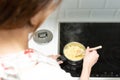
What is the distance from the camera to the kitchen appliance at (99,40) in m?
1.21

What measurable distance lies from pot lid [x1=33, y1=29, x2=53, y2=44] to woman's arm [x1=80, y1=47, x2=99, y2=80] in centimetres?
19

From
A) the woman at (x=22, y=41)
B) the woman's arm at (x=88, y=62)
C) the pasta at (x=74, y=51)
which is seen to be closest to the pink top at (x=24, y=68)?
the woman at (x=22, y=41)

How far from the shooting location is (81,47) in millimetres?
1256

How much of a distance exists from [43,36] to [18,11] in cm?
60

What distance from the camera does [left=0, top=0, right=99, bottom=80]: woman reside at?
0.71m

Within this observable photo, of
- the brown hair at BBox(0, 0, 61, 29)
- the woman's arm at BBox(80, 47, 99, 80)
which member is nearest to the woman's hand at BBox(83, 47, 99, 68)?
the woman's arm at BBox(80, 47, 99, 80)

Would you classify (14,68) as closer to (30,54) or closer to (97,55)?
(30,54)

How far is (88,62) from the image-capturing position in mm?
1157

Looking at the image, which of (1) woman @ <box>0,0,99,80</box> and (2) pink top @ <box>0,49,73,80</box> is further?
(2) pink top @ <box>0,49,73,80</box>

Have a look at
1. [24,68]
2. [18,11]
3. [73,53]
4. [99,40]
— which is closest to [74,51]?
[73,53]

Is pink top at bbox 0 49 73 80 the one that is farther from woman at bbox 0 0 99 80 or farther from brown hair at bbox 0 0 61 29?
brown hair at bbox 0 0 61 29

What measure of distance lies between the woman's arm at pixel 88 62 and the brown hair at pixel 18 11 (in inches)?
16.3

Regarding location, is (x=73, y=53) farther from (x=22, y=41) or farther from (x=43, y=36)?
(x=22, y=41)

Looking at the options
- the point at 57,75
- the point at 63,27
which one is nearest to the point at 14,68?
the point at 57,75
